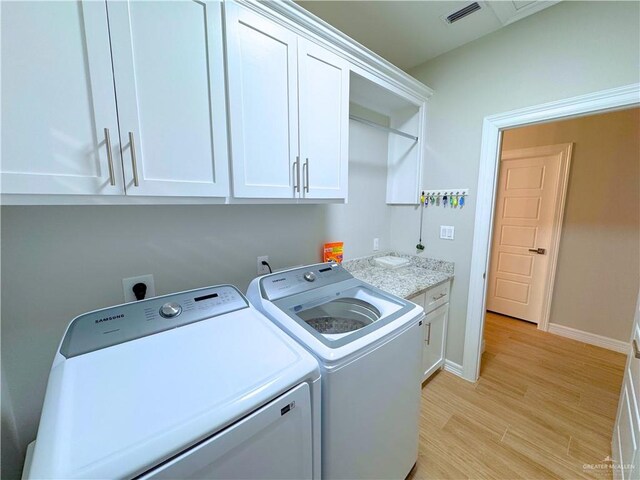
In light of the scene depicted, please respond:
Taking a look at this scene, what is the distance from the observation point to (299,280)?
136 cm

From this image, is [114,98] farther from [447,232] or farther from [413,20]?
[447,232]

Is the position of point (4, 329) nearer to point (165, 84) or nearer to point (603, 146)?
point (165, 84)

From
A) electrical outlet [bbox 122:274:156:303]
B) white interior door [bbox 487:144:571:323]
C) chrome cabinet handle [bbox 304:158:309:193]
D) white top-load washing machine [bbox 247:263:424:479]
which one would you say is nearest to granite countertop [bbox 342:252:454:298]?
white top-load washing machine [bbox 247:263:424:479]

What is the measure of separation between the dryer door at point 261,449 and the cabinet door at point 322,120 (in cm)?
98

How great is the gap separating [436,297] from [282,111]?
170 cm

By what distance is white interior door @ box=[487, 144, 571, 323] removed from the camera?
9.27 feet

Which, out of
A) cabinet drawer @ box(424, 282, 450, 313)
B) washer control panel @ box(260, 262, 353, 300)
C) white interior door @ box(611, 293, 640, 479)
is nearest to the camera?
white interior door @ box(611, 293, 640, 479)

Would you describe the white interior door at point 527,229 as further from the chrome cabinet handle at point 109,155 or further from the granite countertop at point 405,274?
the chrome cabinet handle at point 109,155

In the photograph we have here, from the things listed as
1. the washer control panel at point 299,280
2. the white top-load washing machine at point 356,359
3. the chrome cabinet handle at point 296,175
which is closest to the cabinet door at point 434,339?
the white top-load washing machine at point 356,359

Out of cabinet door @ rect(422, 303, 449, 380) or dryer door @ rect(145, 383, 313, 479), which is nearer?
dryer door @ rect(145, 383, 313, 479)

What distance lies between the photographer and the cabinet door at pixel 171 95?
0.85 metres

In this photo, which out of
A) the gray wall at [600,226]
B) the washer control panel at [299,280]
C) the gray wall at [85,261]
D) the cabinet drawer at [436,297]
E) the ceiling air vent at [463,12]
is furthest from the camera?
the gray wall at [600,226]

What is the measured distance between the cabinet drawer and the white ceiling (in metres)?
1.81

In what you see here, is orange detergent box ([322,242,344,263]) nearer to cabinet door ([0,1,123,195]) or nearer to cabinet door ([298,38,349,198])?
cabinet door ([298,38,349,198])
